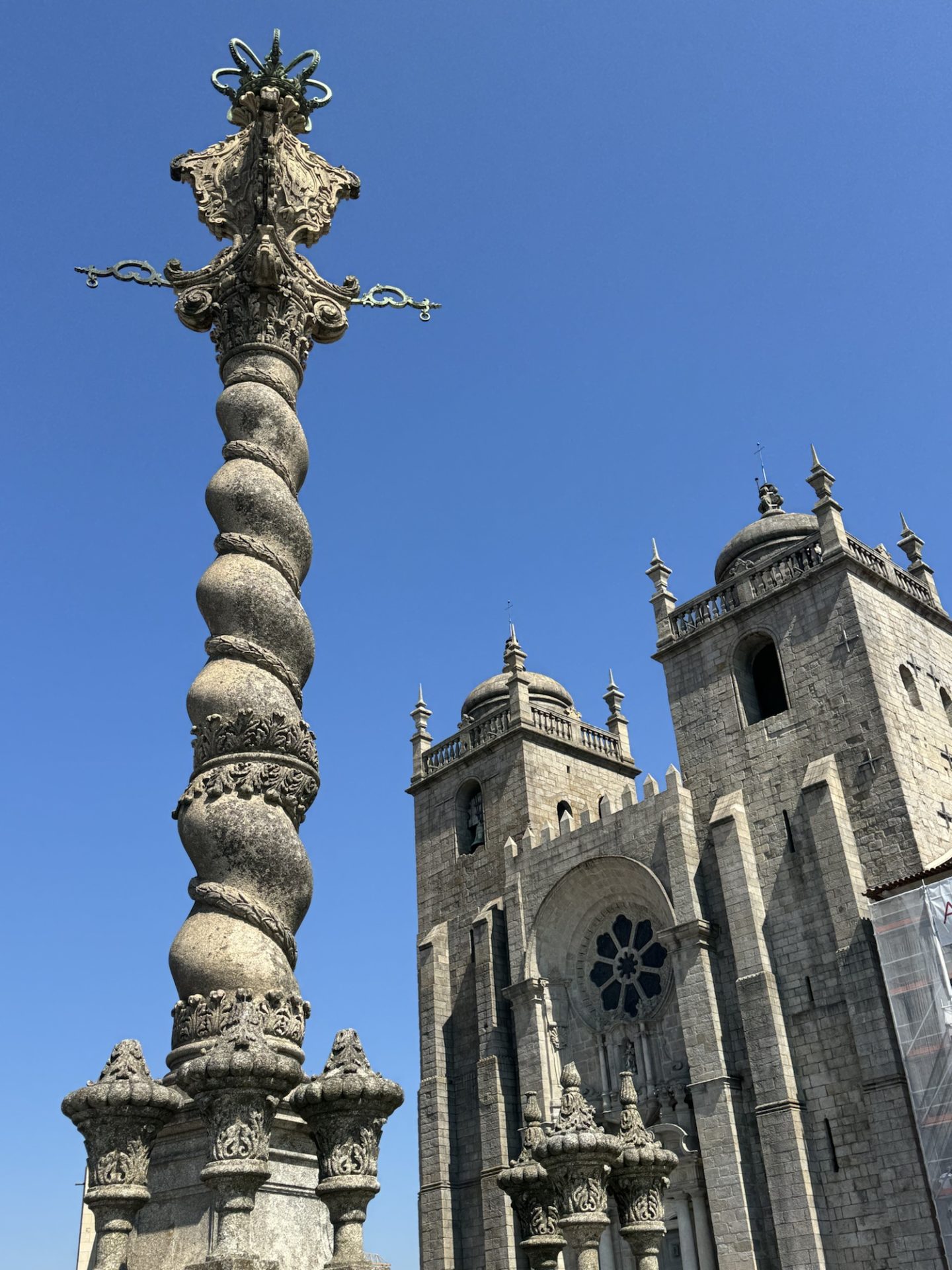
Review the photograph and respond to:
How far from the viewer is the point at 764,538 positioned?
2742 centimetres

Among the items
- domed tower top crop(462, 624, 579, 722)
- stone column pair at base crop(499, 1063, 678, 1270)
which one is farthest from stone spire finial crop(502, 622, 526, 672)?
stone column pair at base crop(499, 1063, 678, 1270)

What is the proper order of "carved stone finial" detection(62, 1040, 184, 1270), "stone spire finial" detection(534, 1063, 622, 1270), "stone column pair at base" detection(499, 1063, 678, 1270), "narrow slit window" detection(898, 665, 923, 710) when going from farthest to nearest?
"narrow slit window" detection(898, 665, 923, 710) → "stone column pair at base" detection(499, 1063, 678, 1270) → "stone spire finial" detection(534, 1063, 622, 1270) → "carved stone finial" detection(62, 1040, 184, 1270)

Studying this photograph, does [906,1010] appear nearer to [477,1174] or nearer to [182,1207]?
[477,1174]

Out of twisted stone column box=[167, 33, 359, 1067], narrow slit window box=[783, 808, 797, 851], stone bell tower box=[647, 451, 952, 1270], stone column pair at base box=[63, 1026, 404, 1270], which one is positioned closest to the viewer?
stone column pair at base box=[63, 1026, 404, 1270]

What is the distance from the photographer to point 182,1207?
6637 millimetres

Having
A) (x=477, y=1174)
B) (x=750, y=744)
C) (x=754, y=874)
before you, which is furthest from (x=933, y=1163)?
(x=477, y=1174)

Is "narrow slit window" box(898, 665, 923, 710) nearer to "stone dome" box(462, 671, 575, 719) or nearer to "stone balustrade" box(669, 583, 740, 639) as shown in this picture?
"stone balustrade" box(669, 583, 740, 639)

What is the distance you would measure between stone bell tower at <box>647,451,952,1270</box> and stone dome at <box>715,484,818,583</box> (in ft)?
0.75

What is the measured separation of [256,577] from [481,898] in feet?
71.4

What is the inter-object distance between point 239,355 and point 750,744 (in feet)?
56.0

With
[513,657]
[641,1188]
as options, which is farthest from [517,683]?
[641,1188]

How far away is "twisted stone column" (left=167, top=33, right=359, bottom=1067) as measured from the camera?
7.31m

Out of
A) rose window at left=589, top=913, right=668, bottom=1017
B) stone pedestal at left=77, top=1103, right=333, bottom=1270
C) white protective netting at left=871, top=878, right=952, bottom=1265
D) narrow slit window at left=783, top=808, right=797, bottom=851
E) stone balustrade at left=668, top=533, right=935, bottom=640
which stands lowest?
stone pedestal at left=77, top=1103, right=333, bottom=1270

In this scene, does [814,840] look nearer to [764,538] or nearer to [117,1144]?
[764,538]
